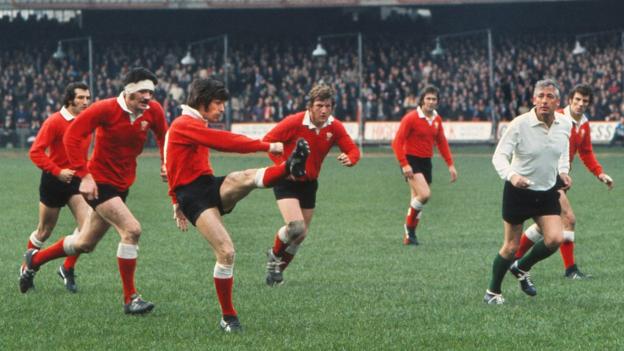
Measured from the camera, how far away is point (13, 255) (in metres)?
15.1

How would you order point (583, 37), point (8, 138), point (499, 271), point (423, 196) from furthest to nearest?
point (583, 37), point (8, 138), point (423, 196), point (499, 271)

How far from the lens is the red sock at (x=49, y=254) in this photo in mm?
11602

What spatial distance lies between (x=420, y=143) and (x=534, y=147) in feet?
23.4

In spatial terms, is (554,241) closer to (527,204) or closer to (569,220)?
(527,204)

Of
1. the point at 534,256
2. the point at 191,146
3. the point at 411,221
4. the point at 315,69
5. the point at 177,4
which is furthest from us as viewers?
the point at 177,4

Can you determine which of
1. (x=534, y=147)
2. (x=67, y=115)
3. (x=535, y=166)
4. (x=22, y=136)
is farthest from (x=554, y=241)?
(x=22, y=136)

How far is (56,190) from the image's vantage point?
12227 mm

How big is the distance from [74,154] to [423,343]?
11.5ft

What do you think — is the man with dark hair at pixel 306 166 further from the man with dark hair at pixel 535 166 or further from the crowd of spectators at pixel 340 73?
the crowd of spectators at pixel 340 73

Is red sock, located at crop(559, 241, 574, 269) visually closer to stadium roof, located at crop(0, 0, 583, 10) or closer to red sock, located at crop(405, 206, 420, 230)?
red sock, located at crop(405, 206, 420, 230)

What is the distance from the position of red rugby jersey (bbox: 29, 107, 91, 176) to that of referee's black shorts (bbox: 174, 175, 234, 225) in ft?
6.05

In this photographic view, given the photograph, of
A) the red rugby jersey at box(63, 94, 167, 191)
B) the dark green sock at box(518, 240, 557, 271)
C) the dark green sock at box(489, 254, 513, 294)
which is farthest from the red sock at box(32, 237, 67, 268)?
the dark green sock at box(518, 240, 557, 271)

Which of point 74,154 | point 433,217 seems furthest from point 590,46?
point 74,154

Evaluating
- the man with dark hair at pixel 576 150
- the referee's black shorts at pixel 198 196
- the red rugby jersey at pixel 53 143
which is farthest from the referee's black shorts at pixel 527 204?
the red rugby jersey at pixel 53 143
